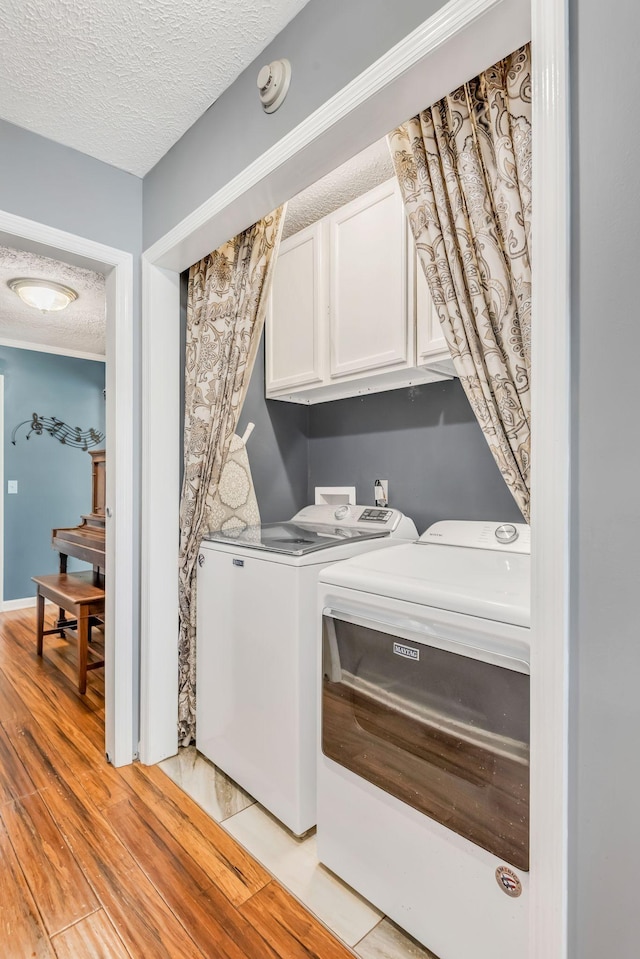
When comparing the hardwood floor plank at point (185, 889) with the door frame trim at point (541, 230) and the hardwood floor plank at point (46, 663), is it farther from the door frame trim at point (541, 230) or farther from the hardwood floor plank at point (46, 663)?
the hardwood floor plank at point (46, 663)

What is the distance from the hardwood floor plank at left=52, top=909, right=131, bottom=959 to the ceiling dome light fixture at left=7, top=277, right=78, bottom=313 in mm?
3210

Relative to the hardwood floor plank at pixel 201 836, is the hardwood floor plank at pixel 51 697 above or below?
below

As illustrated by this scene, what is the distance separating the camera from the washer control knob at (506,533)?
5.30 ft

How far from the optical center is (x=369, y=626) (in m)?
1.30

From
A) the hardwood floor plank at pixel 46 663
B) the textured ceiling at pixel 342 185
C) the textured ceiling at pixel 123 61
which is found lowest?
the hardwood floor plank at pixel 46 663

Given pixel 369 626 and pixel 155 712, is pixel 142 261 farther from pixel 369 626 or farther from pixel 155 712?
pixel 155 712

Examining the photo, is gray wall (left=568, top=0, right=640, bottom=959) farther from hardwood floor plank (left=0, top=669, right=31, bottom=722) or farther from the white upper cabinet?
hardwood floor plank (left=0, top=669, right=31, bottom=722)

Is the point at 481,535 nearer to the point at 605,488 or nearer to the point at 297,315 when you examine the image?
the point at 605,488

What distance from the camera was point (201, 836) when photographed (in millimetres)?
1604

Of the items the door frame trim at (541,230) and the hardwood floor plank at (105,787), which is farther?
the hardwood floor plank at (105,787)

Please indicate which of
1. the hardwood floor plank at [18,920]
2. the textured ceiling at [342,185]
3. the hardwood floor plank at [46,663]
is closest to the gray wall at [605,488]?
the textured ceiling at [342,185]

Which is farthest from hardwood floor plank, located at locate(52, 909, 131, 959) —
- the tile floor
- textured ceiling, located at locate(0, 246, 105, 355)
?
textured ceiling, located at locate(0, 246, 105, 355)

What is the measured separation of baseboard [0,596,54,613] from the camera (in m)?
4.21

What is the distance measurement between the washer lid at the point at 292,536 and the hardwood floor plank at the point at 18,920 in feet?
3.87
